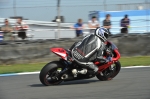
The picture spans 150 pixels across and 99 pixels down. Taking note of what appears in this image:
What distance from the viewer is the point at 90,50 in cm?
766

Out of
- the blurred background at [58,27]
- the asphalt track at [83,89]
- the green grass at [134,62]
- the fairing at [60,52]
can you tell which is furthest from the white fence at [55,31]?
the fairing at [60,52]

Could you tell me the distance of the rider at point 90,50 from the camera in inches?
299

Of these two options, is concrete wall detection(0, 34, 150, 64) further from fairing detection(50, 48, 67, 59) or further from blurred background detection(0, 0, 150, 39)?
fairing detection(50, 48, 67, 59)

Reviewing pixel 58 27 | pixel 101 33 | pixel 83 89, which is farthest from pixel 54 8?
pixel 83 89

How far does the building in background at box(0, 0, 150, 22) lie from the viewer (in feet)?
45.2

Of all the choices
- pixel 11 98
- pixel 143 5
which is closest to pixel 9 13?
pixel 143 5

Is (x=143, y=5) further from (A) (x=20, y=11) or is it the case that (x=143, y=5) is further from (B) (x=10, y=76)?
(B) (x=10, y=76)

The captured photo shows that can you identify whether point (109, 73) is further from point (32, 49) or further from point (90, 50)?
point (32, 49)

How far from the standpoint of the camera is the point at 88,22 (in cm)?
1465

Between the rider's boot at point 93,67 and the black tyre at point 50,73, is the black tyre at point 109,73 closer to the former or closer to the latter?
the rider's boot at point 93,67

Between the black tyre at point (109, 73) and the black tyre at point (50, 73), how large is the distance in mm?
1087

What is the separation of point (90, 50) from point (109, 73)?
908 mm

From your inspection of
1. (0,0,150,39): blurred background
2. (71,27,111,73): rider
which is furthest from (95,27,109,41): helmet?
(0,0,150,39): blurred background

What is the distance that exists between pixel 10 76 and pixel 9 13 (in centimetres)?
499
